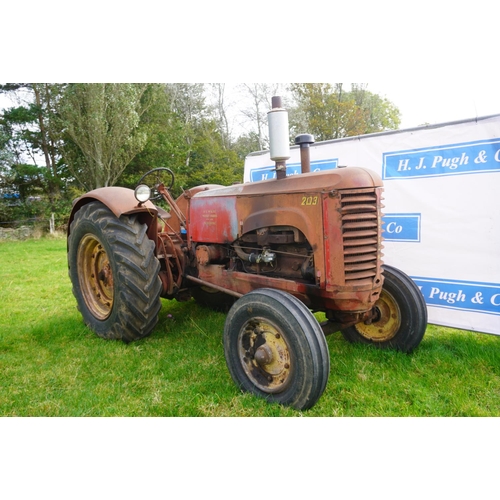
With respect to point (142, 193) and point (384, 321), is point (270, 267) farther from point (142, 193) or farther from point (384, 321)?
point (142, 193)

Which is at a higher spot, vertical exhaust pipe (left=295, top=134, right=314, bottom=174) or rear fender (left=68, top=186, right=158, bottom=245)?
vertical exhaust pipe (left=295, top=134, right=314, bottom=174)

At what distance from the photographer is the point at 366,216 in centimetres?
261

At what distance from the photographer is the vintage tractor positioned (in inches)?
98.6

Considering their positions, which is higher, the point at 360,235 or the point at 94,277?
the point at 360,235

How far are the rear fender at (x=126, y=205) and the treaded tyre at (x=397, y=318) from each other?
2.09 meters

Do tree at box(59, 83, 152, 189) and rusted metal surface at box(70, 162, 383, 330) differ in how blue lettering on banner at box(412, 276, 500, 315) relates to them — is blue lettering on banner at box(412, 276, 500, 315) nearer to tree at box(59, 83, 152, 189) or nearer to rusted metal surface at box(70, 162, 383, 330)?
rusted metal surface at box(70, 162, 383, 330)

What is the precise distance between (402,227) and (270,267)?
71.4 inches

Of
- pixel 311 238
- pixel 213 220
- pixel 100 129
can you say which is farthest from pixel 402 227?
pixel 100 129

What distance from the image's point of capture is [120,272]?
339 centimetres

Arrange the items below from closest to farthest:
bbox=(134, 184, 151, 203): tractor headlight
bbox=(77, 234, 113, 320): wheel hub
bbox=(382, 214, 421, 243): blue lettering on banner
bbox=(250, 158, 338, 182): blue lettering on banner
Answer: bbox=(134, 184, 151, 203): tractor headlight → bbox=(77, 234, 113, 320): wheel hub → bbox=(382, 214, 421, 243): blue lettering on banner → bbox=(250, 158, 338, 182): blue lettering on banner

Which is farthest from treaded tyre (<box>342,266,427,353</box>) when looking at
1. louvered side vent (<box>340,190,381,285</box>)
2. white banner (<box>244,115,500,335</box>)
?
white banner (<box>244,115,500,335</box>)

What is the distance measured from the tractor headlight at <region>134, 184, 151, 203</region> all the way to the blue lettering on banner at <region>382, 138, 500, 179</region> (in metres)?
2.48

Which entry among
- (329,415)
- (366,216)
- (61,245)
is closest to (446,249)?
(366,216)

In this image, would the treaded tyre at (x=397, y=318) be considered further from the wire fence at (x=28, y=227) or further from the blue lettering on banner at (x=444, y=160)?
the wire fence at (x=28, y=227)
